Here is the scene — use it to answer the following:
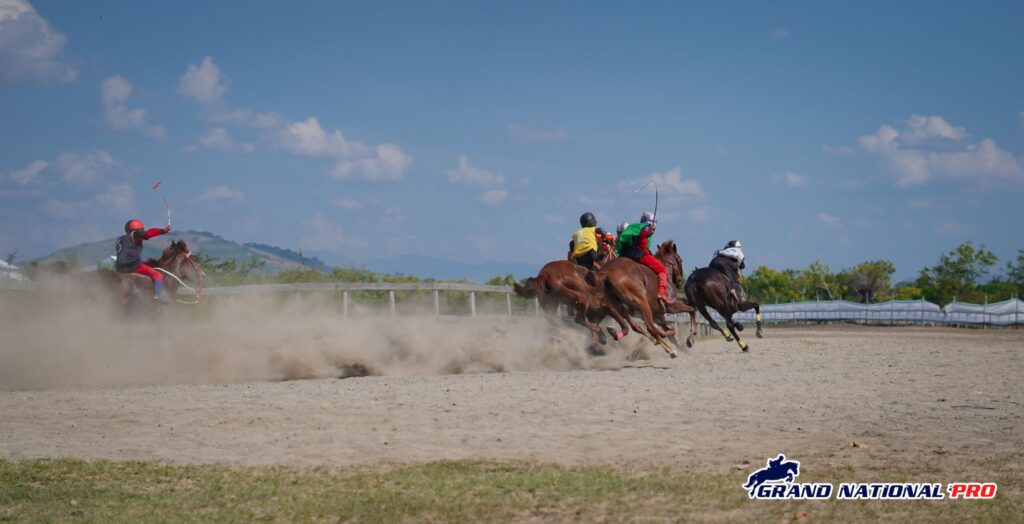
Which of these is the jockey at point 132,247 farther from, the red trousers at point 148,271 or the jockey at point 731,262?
the jockey at point 731,262

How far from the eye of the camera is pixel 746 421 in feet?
37.5

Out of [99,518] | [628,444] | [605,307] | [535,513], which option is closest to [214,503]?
[99,518]

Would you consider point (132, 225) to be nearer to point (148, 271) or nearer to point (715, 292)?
point (148, 271)

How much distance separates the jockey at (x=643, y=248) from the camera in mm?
21089

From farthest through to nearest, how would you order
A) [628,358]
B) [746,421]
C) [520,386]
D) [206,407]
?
[628,358] → [520,386] → [206,407] → [746,421]

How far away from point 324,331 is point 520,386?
5582mm

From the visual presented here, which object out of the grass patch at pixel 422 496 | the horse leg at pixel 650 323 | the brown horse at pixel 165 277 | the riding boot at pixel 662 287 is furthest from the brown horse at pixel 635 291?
the grass patch at pixel 422 496

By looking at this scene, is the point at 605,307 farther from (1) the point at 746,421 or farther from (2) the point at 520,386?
(1) the point at 746,421

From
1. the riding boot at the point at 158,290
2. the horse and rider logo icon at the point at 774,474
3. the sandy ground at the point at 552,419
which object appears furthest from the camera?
the riding boot at the point at 158,290

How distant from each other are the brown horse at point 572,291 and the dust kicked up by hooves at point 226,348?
0.45 metres

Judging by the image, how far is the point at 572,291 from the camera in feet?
65.3

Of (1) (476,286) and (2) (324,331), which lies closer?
(2) (324,331)

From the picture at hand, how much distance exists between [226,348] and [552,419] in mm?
8406

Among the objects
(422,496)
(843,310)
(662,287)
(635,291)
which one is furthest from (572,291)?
(843,310)
